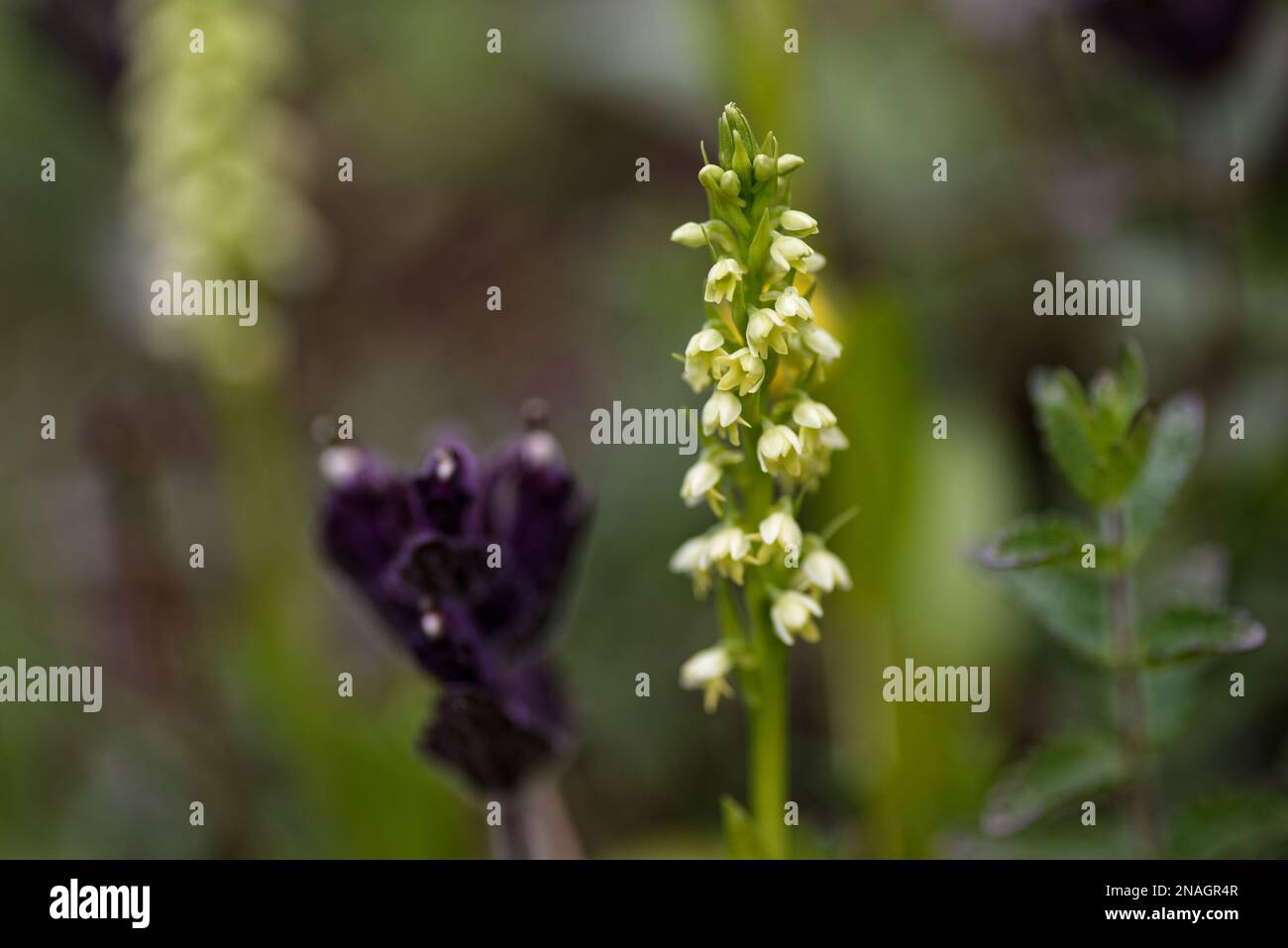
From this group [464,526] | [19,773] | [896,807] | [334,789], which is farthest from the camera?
[19,773]

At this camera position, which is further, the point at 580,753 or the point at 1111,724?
the point at 580,753

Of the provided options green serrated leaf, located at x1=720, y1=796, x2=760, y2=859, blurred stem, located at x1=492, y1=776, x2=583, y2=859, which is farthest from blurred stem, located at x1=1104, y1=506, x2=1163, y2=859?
blurred stem, located at x1=492, y1=776, x2=583, y2=859

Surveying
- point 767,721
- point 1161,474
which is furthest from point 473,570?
point 1161,474

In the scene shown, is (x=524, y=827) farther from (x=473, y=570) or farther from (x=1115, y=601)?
(x=1115, y=601)

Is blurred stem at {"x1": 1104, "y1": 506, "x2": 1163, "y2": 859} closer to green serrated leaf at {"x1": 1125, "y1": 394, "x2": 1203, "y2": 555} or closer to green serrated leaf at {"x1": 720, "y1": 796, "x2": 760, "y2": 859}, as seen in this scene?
green serrated leaf at {"x1": 1125, "y1": 394, "x2": 1203, "y2": 555}

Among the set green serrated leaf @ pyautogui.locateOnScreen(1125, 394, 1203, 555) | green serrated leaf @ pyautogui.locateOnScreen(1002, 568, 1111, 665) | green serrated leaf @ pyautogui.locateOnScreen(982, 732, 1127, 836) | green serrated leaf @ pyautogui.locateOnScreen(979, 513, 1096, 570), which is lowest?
green serrated leaf @ pyautogui.locateOnScreen(982, 732, 1127, 836)
